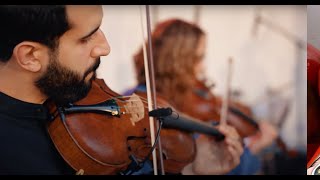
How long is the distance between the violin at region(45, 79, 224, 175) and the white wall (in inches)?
3.9

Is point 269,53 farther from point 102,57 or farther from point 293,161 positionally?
point 102,57

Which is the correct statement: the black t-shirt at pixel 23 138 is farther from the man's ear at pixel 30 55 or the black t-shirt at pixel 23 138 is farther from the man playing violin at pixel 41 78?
the man's ear at pixel 30 55

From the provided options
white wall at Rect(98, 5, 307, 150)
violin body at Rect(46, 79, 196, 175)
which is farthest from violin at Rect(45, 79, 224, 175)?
white wall at Rect(98, 5, 307, 150)

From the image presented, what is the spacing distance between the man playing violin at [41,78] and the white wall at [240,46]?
10 cm

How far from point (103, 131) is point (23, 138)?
17.7 inches

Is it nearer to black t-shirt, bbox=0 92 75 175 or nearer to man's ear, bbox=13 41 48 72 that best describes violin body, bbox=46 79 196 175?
black t-shirt, bbox=0 92 75 175

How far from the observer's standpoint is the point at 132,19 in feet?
9.44

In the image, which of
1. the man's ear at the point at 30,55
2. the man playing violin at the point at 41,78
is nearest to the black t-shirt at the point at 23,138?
the man playing violin at the point at 41,78

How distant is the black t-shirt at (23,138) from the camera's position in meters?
2.87

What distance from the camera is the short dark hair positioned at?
8.97ft

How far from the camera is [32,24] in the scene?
9.00 feet

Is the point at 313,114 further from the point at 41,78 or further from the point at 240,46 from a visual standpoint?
the point at 41,78
